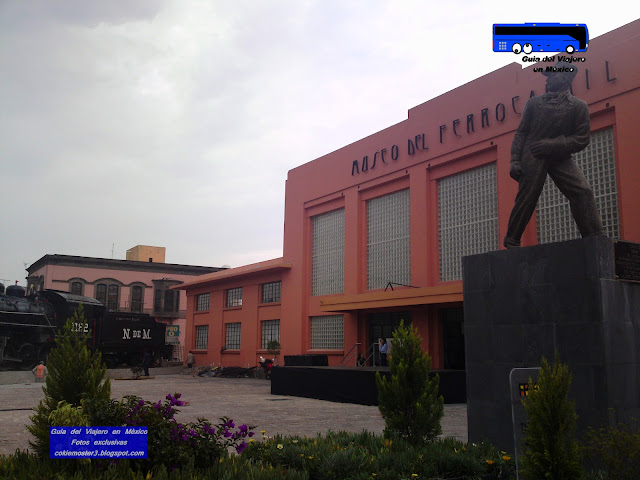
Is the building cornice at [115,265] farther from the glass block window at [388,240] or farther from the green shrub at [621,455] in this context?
the green shrub at [621,455]

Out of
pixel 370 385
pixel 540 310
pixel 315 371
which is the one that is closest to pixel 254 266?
pixel 315 371

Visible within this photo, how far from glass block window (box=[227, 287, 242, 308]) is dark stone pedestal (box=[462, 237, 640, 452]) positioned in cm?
2726

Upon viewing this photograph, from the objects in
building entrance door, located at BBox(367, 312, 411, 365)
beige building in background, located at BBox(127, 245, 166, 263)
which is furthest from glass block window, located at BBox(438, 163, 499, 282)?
beige building in background, located at BBox(127, 245, 166, 263)

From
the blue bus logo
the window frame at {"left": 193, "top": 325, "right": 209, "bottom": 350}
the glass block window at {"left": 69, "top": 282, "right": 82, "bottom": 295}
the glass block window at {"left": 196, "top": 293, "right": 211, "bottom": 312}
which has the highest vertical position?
the blue bus logo

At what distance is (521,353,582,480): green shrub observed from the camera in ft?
17.7

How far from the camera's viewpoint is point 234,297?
120 feet

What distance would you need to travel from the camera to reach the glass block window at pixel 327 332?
1091 inches

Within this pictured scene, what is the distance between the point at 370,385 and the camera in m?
18.5

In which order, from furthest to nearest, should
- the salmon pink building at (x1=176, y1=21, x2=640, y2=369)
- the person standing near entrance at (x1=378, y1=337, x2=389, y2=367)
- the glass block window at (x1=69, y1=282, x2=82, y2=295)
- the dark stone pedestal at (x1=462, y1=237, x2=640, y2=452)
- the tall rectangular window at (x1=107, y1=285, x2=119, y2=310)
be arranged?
the tall rectangular window at (x1=107, y1=285, x2=119, y2=310) → the glass block window at (x1=69, y1=282, x2=82, y2=295) → the person standing near entrance at (x1=378, y1=337, x2=389, y2=367) → the salmon pink building at (x1=176, y1=21, x2=640, y2=369) → the dark stone pedestal at (x1=462, y1=237, x2=640, y2=452)

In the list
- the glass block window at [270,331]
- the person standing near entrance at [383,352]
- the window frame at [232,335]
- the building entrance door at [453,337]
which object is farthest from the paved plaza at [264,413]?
the window frame at [232,335]

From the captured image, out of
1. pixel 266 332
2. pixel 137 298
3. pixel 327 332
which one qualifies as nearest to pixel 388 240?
pixel 327 332

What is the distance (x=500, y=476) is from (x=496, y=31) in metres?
8.62

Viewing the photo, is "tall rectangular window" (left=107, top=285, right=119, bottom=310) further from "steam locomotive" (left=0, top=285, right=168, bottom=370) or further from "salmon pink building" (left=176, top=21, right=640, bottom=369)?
"salmon pink building" (left=176, top=21, right=640, bottom=369)

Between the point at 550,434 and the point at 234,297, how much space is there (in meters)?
32.1
